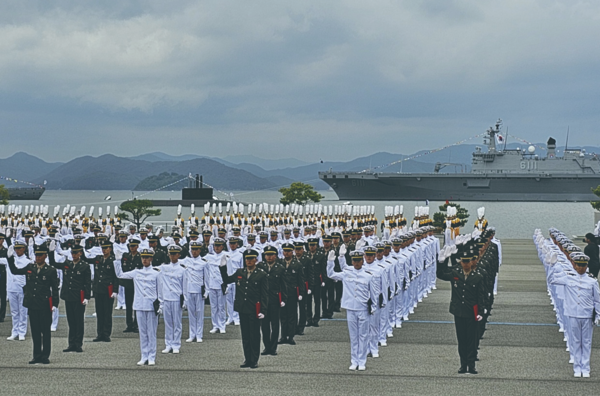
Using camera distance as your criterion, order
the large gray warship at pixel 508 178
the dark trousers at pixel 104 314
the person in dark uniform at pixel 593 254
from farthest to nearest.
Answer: the large gray warship at pixel 508 178 < the person in dark uniform at pixel 593 254 < the dark trousers at pixel 104 314

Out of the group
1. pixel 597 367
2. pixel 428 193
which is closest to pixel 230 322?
pixel 597 367

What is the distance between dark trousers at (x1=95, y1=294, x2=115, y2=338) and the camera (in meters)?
12.9

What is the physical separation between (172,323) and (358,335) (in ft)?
10.1

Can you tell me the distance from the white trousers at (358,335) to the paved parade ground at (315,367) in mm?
193

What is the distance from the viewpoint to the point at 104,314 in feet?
42.7

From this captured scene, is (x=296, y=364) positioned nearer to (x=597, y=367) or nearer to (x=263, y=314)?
(x=263, y=314)

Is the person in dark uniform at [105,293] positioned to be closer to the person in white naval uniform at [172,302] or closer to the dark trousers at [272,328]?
the person in white naval uniform at [172,302]

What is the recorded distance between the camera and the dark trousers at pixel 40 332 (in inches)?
432

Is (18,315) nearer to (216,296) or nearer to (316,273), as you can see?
(216,296)

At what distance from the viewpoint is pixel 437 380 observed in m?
9.88

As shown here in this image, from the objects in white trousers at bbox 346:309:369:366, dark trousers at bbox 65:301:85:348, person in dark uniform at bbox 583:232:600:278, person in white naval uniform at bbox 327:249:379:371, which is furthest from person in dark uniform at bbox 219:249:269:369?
person in dark uniform at bbox 583:232:600:278

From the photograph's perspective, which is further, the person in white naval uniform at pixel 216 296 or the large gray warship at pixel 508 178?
the large gray warship at pixel 508 178

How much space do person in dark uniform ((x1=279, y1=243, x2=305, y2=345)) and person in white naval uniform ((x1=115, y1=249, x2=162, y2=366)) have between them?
2151 mm

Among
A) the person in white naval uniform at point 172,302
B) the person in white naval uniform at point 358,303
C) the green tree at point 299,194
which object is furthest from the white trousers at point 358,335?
the green tree at point 299,194
